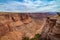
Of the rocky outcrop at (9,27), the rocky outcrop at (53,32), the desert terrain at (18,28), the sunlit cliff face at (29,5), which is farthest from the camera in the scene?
the rocky outcrop at (9,27)

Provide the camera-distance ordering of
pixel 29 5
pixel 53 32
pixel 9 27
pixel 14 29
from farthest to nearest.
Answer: pixel 9 27 → pixel 14 29 → pixel 53 32 → pixel 29 5

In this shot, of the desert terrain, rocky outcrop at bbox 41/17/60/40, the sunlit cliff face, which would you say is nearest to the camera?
the sunlit cliff face

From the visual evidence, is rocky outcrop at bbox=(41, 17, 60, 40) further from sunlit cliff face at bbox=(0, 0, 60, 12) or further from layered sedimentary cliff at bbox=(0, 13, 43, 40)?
sunlit cliff face at bbox=(0, 0, 60, 12)

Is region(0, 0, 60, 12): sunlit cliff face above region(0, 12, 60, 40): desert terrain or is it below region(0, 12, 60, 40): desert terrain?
above

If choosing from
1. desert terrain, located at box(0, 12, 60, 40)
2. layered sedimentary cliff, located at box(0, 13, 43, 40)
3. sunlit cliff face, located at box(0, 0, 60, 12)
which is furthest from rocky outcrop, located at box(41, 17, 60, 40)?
sunlit cliff face, located at box(0, 0, 60, 12)

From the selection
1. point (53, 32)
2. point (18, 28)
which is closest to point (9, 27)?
point (18, 28)

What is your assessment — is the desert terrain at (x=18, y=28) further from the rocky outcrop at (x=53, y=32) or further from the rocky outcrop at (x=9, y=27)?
the rocky outcrop at (x=53, y=32)

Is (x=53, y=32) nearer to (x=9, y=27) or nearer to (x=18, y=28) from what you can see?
(x=18, y=28)

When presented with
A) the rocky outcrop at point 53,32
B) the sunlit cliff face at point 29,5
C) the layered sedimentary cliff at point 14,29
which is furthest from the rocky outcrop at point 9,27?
the sunlit cliff face at point 29,5

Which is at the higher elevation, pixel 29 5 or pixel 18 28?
pixel 29 5
